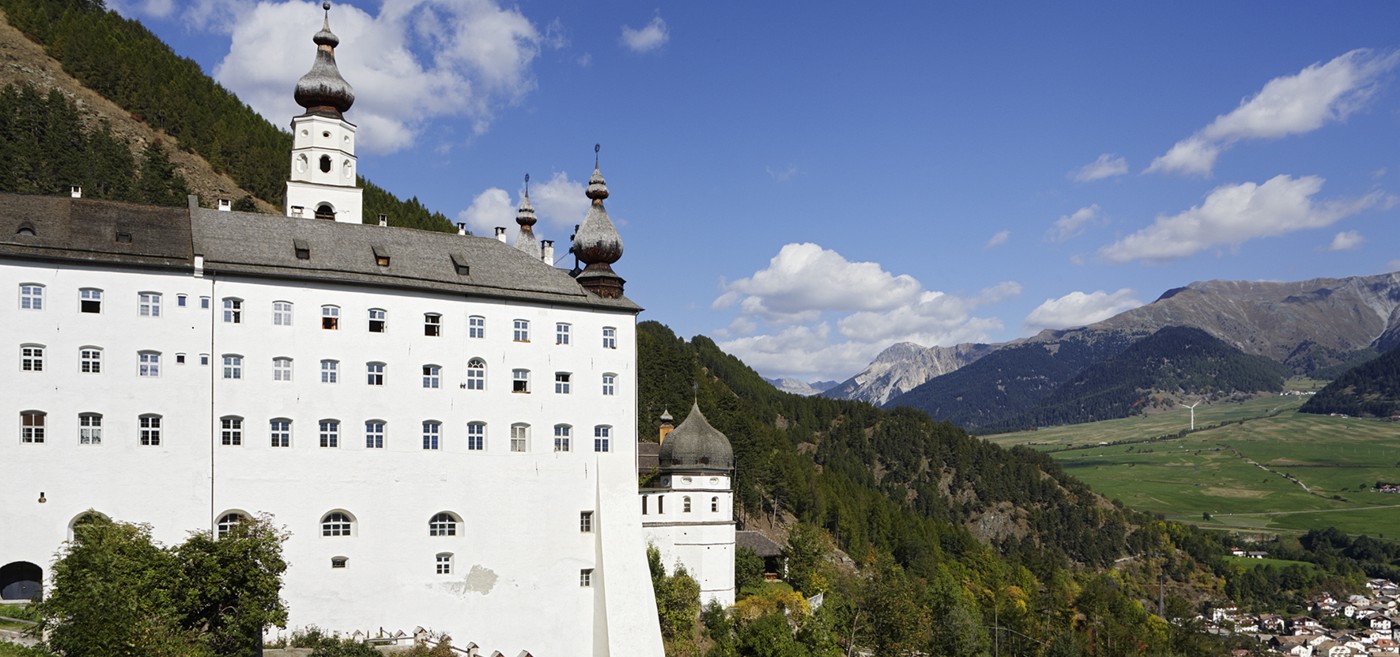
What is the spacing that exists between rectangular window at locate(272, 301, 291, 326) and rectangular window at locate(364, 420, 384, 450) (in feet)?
16.5

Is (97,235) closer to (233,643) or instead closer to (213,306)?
(213,306)

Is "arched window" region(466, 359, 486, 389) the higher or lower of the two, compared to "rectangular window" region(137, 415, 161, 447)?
higher

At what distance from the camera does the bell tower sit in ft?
180

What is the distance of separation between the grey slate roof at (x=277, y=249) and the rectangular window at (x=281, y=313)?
1.06 meters

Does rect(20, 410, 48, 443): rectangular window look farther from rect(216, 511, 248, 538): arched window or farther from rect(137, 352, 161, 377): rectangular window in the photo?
rect(216, 511, 248, 538): arched window

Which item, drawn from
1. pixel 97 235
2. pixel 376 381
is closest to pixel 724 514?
pixel 376 381

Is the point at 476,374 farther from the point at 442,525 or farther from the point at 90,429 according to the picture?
the point at 90,429

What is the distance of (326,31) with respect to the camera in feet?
186

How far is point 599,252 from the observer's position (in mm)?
52531

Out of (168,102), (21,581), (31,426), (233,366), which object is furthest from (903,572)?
(168,102)

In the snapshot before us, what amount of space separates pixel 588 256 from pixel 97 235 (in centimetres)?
1989

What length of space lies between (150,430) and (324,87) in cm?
2022

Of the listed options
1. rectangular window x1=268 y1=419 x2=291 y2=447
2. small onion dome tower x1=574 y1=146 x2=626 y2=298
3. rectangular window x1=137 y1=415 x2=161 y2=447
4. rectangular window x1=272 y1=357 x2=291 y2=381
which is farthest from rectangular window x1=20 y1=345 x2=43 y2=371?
small onion dome tower x1=574 y1=146 x2=626 y2=298

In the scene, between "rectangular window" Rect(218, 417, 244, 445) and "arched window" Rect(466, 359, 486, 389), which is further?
"arched window" Rect(466, 359, 486, 389)
